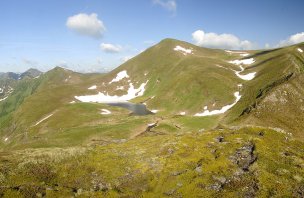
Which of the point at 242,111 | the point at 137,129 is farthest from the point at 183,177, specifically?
the point at 242,111

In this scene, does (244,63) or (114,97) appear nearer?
(244,63)

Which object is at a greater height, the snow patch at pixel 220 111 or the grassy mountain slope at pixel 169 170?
the grassy mountain slope at pixel 169 170

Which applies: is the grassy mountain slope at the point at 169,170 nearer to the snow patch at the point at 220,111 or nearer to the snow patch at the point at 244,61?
the snow patch at the point at 220,111

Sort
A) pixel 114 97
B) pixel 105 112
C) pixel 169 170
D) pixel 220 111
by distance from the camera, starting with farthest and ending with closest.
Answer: pixel 114 97 < pixel 105 112 < pixel 220 111 < pixel 169 170

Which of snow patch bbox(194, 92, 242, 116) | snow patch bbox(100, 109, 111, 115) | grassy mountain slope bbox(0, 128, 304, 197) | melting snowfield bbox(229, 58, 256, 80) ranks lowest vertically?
snow patch bbox(100, 109, 111, 115)

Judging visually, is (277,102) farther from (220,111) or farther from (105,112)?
(105,112)

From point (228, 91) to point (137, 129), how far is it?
4937 cm

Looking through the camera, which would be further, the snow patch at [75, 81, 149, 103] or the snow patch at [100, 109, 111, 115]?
the snow patch at [75, 81, 149, 103]

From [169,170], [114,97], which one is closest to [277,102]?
[169,170]

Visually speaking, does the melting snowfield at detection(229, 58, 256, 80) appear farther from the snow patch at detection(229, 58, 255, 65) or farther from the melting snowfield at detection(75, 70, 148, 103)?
the melting snowfield at detection(75, 70, 148, 103)

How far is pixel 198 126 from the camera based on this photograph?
92.4 metres

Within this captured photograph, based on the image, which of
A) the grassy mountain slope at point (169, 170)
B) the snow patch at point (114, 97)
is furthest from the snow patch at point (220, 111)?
the snow patch at point (114, 97)

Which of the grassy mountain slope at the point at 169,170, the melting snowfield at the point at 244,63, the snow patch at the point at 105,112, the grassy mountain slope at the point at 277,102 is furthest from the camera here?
the melting snowfield at the point at 244,63

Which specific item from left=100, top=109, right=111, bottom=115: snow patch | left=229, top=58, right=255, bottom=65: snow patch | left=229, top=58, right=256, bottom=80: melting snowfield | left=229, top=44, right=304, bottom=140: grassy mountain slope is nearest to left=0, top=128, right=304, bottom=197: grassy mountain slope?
left=229, top=44, right=304, bottom=140: grassy mountain slope
